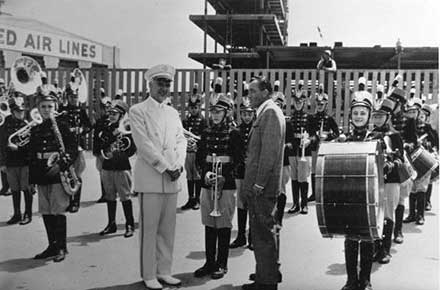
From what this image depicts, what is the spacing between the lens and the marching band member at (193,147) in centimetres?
603

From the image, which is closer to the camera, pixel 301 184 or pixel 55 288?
pixel 55 288

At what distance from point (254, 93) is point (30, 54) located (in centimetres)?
209

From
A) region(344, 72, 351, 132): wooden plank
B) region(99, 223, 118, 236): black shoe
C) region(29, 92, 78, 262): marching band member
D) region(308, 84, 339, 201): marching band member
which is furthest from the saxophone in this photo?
region(344, 72, 351, 132): wooden plank

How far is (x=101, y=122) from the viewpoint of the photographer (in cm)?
611

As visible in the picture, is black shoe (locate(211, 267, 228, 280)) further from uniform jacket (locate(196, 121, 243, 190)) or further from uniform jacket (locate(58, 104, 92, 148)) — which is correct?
uniform jacket (locate(58, 104, 92, 148))

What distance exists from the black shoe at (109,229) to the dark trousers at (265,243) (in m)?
2.05

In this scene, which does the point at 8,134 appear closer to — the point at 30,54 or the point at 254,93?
the point at 30,54

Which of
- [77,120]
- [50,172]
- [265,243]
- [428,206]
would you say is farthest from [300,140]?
[50,172]

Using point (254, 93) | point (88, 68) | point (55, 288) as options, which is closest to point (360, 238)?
point (254, 93)

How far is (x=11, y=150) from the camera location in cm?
586

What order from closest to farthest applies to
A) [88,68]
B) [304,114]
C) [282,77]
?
[88,68] < [304,114] < [282,77]

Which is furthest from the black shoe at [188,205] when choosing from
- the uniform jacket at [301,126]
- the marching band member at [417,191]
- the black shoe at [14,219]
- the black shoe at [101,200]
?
the marching band member at [417,191]

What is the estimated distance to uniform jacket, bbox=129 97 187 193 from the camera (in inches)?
149

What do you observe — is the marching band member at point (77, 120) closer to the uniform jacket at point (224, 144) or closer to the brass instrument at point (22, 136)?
the brass instrument at point (22, 136)
